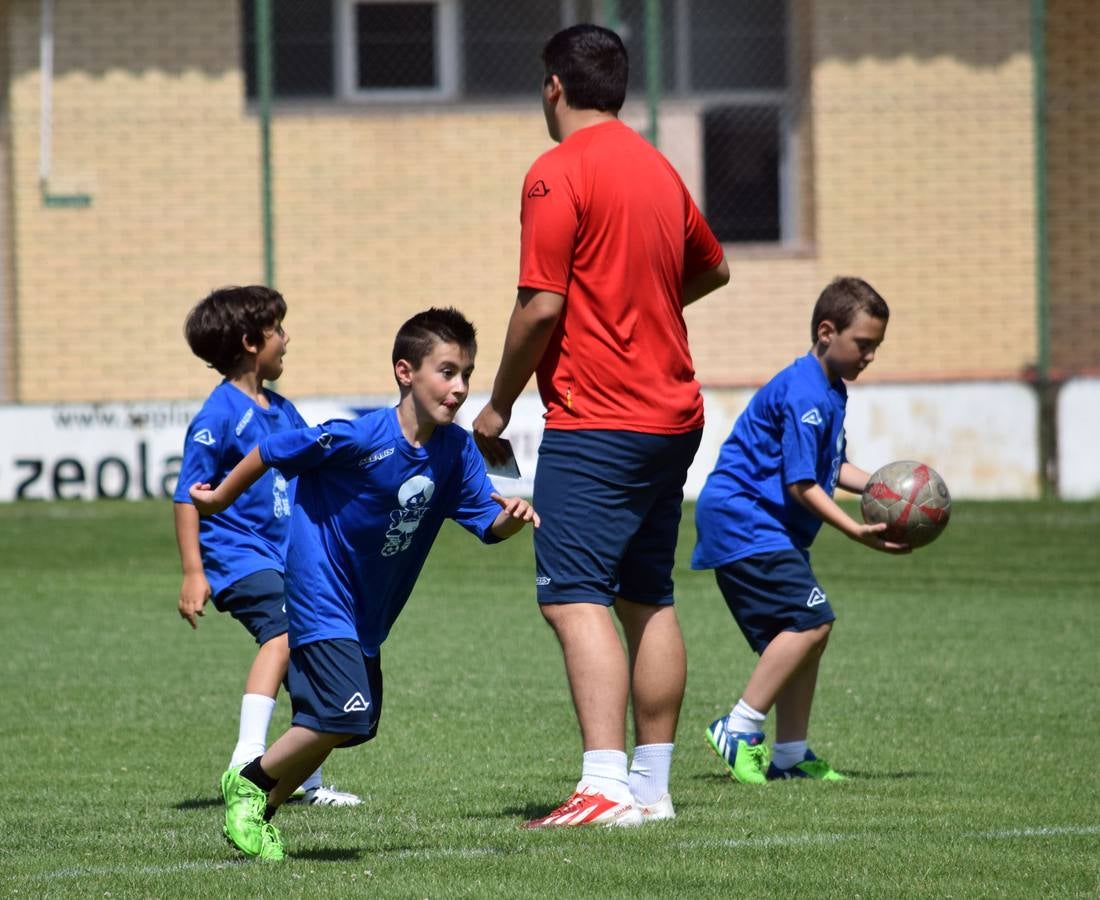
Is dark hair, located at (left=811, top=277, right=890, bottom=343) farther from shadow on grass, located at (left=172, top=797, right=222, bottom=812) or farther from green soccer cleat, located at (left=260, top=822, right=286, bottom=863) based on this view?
green soccer cleat, located at (left=260, top=822, right=286, bottom=863)

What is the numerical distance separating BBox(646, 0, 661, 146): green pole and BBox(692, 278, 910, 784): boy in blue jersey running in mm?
10864

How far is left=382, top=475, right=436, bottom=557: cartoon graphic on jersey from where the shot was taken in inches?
191

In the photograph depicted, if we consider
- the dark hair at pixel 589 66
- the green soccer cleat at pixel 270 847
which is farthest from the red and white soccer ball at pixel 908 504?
the green soccer cleat at pixel 270 847

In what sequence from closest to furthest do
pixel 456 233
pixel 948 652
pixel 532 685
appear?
1. pixel 532 685
2. pixel 948 652
3. pixel 456 233

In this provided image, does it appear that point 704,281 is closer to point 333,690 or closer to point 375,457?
point 375,457

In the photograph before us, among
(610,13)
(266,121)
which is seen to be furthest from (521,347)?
(610,13)

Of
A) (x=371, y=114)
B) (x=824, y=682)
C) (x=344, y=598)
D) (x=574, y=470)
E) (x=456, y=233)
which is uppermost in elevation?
(x=371, y=114)

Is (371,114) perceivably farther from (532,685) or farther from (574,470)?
(574,470)

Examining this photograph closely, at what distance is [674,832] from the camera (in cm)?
497

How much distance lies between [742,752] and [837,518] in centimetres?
88

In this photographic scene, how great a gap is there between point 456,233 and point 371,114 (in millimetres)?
1440

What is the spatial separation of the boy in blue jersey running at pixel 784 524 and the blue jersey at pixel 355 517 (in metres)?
1.64

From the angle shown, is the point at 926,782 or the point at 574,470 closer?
the point at 574,470

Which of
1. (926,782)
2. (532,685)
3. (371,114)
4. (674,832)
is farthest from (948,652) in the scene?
(371,114)
